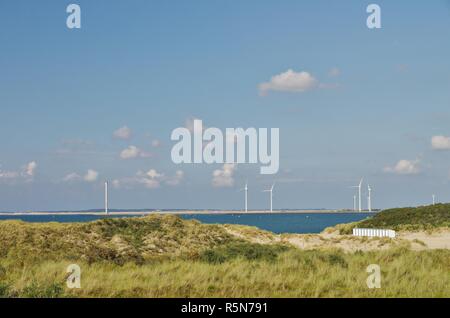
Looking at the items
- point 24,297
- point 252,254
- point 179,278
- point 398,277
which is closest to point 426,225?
point 252,254

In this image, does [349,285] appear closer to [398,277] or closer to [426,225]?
[398,277]

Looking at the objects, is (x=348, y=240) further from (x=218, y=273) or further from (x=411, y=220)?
(x=218, y=273)

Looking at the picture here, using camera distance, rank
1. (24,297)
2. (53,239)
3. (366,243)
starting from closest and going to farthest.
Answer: (24,297) < (53,239) < (366,243)

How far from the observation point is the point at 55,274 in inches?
814

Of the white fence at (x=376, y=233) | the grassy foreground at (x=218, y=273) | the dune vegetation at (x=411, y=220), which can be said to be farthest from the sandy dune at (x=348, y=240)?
the grassy foreground at (x=218, y=273)

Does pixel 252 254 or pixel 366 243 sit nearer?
pixel 252 254

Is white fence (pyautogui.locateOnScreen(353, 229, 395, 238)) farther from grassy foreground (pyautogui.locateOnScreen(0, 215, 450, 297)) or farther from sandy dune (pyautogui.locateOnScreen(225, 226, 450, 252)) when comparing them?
grassy foreground (pyautogui.locateOnScreen(0, 215, 450, 297))

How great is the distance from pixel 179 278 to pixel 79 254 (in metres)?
8.97

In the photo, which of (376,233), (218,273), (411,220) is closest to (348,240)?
(376,233)

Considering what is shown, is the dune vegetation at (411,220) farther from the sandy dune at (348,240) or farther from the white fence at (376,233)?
the white fence at (376,233)

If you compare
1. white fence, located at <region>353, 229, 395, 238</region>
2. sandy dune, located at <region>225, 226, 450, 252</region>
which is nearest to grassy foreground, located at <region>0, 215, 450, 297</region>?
sandy dune, located at <region>225, 226, 450, 252</region>

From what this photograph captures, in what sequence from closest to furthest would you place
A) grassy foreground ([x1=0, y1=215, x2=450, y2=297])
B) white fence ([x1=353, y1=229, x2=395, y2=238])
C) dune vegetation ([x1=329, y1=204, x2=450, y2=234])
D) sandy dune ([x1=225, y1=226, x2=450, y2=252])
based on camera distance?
1. grassy foreground ([x1=0, y1=215, x2=450, y2=297])
2. sandy dune ([x1=225, y1=226, x2=450, y2=252])
3. white fence ([x1=353, y1=229, x2=395, y2=238])
4. dune vegetation ([x1=329, y1=204, x2=450, y2=234])
